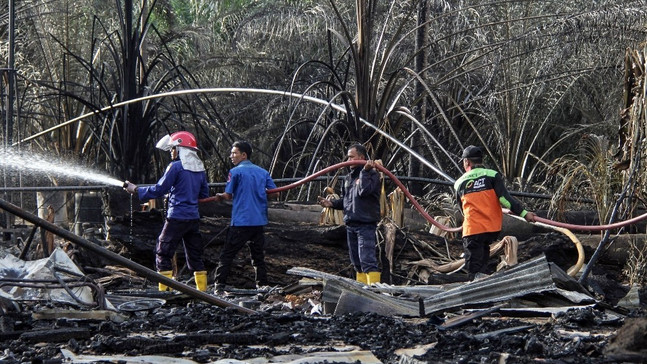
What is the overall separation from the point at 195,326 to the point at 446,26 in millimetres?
14616

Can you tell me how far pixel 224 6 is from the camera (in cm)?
3462

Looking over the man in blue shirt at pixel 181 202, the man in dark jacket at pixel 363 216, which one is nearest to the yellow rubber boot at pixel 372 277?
the man in dark jacket at pixel 363 216

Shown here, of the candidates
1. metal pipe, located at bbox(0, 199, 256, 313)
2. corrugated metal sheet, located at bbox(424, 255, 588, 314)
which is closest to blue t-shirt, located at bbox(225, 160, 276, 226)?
corrugated metal sheet, located at bbox(424, 255, 588, 314)

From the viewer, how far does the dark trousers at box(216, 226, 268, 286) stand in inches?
444

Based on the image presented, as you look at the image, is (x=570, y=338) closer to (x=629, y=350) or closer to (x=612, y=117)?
(x=629, y=350)

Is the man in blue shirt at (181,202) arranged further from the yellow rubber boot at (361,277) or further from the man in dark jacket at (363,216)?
the yellow rubber boot at (361,277)

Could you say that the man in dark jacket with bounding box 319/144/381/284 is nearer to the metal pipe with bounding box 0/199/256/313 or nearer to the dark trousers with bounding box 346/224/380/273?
the dark trousers with bounding box 346/224/380/273

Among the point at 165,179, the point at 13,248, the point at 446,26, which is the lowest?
the point at 13,248

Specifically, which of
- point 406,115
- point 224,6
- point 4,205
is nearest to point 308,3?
point 224,6

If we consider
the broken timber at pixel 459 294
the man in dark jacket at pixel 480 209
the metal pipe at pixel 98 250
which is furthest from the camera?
the man in dark jacket at pixel 480 209

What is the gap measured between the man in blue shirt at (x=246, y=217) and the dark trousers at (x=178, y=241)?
304 mm

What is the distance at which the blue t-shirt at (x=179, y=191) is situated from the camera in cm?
1101

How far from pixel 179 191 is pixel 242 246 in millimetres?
953

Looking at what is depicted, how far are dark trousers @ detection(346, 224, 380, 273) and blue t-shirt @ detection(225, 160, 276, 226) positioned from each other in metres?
1.05
